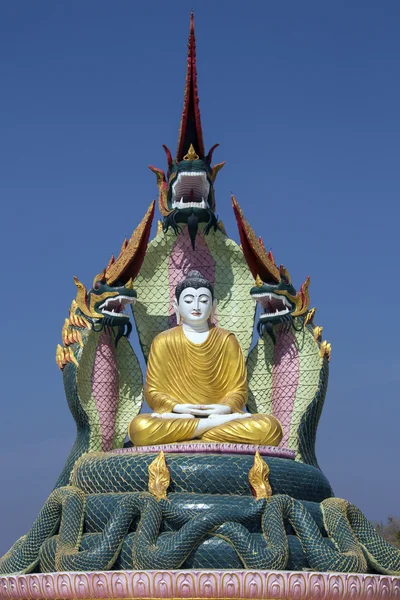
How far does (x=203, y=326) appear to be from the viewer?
1524 cm

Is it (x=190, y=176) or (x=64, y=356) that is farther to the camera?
(x=190, y=176)

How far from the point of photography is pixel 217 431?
13.1 metres

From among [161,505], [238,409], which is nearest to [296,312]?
[238,409]

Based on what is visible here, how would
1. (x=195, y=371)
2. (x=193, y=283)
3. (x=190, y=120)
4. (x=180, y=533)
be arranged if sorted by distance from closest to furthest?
(x=180, y=533)
(x=195, y=371)
(x=193, y=283)
(x=190, y=120)

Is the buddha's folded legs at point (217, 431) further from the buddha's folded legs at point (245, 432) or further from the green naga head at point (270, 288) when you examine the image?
the green naga head at point (270, 288)

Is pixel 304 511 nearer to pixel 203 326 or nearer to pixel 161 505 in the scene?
pixel 161 505

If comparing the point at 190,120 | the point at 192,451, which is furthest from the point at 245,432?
the point at 190,120

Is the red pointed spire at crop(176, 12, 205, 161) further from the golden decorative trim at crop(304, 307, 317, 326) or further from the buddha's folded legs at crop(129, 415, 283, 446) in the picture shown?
the buddha's folded legs at crop(129, 415, 283, 446)

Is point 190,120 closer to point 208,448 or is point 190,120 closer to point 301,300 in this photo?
point 301,300

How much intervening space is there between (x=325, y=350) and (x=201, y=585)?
5474mm

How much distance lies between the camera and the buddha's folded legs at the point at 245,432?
1312 centimetres

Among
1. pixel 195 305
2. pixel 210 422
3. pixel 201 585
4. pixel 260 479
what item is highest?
pixel 195 305

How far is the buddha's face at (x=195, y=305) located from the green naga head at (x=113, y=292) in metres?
0.82

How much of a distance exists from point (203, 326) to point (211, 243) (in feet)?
6.14
